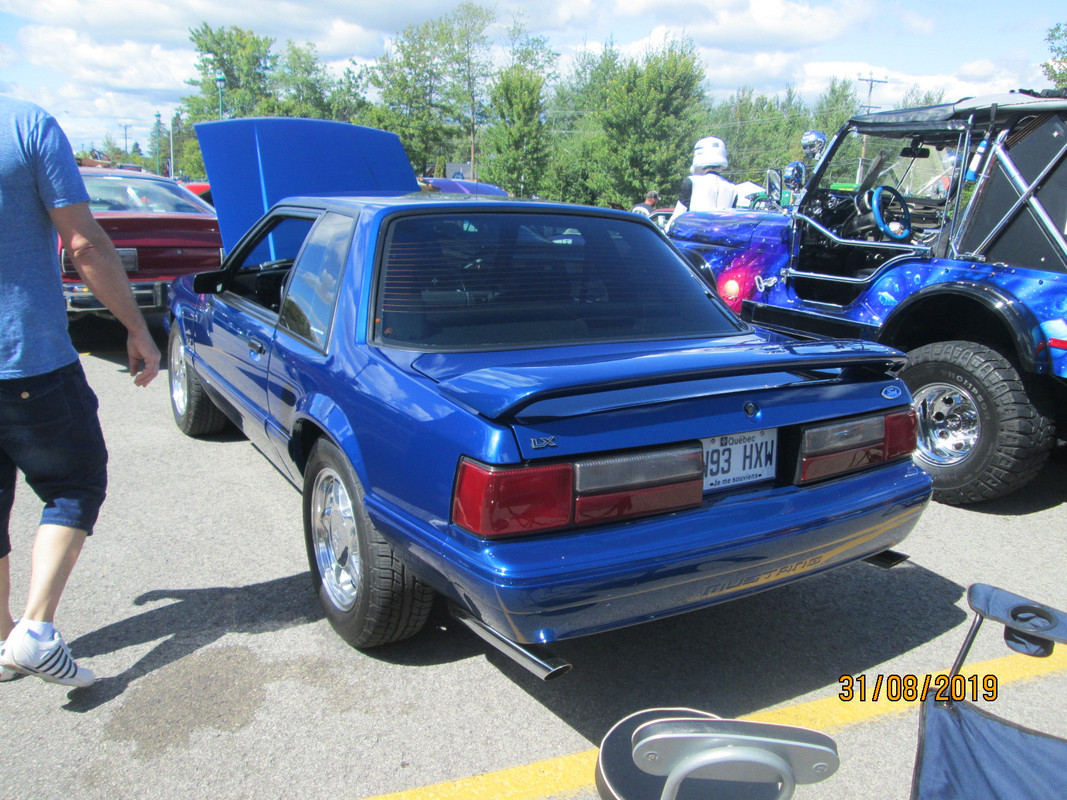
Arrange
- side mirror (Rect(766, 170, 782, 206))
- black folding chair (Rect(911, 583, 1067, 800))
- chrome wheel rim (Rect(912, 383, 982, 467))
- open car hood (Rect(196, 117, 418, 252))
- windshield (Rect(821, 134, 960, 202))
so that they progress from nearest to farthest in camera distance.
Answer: black folding chair (Rect(911, 583, 1067, 800)) < chrome wheel rim (Rect(912, 383, 982, 467)) < windshield (Rect(821, 134, 960, 202)) < open car hood (Rect(196, 117, 418, 252)) < side mirror (Rect(766, 170, 782, 206))

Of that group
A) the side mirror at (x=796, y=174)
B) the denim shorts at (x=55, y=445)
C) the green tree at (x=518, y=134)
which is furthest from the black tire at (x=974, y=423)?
the green tree at (x=518, y=134)

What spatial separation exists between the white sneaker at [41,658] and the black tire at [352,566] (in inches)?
32.1

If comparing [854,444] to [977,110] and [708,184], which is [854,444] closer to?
[977,110]

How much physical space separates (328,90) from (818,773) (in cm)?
5943

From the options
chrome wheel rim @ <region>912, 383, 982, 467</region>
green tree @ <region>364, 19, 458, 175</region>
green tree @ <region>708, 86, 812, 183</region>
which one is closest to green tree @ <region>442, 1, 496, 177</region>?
green tree @ <region>364, 19, 458, 175</region>

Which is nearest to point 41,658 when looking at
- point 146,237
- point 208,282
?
point 208,282

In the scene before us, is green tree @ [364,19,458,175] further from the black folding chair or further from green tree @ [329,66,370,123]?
the black folding chair

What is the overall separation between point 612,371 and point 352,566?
122 centimetres

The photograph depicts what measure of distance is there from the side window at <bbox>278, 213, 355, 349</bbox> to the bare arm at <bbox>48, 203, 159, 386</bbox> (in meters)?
0.59

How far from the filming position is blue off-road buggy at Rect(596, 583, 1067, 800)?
1.13 meters

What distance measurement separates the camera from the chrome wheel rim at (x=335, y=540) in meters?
2.72

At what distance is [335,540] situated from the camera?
2.84 meters

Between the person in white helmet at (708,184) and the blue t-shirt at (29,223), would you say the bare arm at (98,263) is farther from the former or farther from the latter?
the person in white helmet at (708,184)
